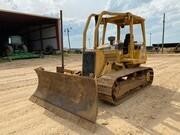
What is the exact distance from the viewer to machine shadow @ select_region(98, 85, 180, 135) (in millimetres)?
4238

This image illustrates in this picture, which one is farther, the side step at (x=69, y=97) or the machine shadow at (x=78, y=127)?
the side step at (x=69, y=97)

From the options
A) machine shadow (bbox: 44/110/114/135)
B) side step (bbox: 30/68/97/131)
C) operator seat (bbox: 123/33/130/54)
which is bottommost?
machine shadow (bbox: 44/110/114/135)

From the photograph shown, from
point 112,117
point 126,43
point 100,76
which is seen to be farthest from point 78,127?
point 126,43

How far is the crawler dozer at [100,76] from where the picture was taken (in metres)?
4.43

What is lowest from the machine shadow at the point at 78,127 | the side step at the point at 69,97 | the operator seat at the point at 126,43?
the machine shadow at the point at 78,127

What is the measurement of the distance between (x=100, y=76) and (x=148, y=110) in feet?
4.38

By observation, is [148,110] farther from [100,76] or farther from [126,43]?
[126,43]

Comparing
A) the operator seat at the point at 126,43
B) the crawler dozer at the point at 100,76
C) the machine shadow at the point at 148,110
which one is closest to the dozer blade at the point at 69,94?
the crawler dozer at the point at 100,76

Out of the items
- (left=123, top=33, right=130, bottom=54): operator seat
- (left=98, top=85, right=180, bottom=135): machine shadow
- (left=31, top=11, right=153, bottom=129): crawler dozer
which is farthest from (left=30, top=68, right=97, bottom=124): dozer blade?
(left=123, top=33, right=130, bottom=54): operator seat

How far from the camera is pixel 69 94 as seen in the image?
4816mm

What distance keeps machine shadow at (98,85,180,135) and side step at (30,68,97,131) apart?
0.51 metres

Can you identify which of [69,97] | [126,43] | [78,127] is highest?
[126,43]

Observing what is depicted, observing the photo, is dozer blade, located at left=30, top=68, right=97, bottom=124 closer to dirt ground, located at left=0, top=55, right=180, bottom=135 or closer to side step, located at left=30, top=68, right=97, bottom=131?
side step, located at left=30, top=68, right=97, bottom=131

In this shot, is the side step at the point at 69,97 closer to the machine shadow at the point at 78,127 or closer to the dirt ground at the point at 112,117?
the machine shadow at the point at 78,127
